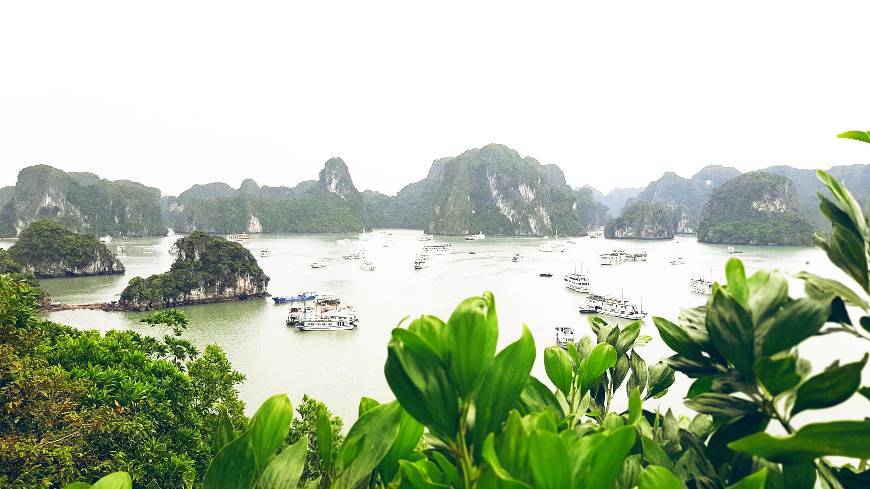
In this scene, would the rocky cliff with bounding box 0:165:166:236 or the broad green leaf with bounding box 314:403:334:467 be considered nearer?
the broad green leaf with bounding box 314:403:334:467

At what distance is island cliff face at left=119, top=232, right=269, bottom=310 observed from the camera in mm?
32344

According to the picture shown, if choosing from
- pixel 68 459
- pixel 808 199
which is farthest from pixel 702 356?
pixel 808 199

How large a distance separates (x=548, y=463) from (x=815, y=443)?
0.23m

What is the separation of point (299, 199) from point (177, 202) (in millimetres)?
40951

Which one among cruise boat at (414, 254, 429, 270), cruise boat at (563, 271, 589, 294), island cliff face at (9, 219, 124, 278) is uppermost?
island cliff face at (9, 219, 124, 278)

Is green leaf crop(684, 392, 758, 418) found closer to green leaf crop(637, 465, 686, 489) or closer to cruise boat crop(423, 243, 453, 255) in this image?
green leaf crop(637, 465, 686, 489)

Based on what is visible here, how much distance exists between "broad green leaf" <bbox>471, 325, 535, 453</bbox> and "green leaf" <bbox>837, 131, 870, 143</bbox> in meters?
0.53

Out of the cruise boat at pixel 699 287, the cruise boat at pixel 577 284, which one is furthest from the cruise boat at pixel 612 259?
the cruise boat at pixel 699 287

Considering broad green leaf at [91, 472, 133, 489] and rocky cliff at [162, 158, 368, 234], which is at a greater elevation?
rocky cliff at [162, 158, 368, 234]

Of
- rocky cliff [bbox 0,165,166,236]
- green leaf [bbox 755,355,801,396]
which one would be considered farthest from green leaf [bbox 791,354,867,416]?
rocky cliff [bbox 0,165,166,236]

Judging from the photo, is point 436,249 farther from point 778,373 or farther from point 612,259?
point 778,373

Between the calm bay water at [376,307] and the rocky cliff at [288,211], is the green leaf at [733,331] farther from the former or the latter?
the rocky cliff at [288,211]

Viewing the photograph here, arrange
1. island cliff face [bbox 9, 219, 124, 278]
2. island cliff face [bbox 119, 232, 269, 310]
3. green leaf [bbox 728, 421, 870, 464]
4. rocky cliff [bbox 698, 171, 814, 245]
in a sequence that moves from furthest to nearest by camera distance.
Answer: rocky cliff [bbox 698, 171, 814, 245] < island cliff face [bbox 9, 219, 124, 278] < island cliff face [bbox 119, 232, 269, 310] < green leaf [bbox 728, 421, 870, 464]

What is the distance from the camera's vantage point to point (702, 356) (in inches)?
24.0
